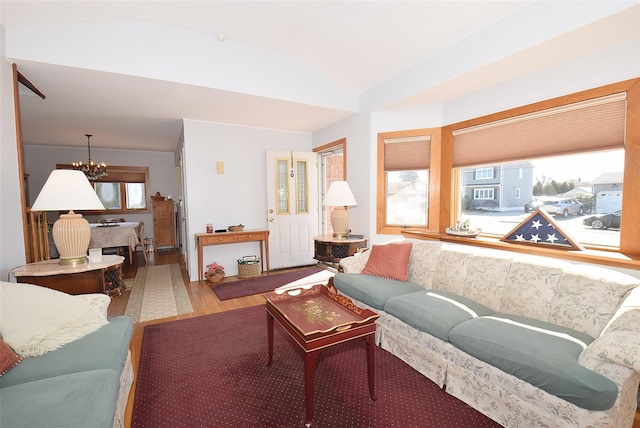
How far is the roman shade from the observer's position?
2301mm

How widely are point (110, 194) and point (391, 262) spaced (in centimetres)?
751

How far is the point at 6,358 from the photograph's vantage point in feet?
4.76

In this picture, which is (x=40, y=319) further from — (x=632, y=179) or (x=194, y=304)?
(x=632, y=179)

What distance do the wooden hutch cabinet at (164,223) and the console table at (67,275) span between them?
4.82m

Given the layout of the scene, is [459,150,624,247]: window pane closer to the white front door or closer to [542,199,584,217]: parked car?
[542,199,584,217]: parked car

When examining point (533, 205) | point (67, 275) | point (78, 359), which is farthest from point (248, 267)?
point (533, 205)

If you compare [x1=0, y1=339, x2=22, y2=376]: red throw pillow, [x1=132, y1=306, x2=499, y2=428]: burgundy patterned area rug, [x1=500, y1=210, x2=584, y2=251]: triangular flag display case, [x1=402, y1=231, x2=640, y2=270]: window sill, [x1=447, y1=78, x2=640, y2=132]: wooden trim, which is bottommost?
[x1=132, y1=306, x2=499, y2=428]: burgundy patterned area rug

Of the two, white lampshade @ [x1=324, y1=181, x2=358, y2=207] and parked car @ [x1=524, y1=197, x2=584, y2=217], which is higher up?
white lampshade @ [x1=324, y1=181, x2=358, y2=207]

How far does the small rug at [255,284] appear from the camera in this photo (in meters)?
3.93

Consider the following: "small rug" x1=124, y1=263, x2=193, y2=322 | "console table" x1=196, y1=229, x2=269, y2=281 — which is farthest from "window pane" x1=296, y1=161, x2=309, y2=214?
"small rug" x1=124, y1=263, x2=193, y2=322

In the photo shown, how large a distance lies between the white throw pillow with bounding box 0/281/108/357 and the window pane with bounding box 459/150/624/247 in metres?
3.66

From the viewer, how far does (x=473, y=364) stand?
5.82 ft

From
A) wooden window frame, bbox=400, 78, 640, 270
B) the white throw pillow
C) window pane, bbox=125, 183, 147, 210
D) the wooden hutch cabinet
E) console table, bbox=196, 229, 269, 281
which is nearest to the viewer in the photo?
the white throw pillow

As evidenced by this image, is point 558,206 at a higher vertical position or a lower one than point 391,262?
higher
